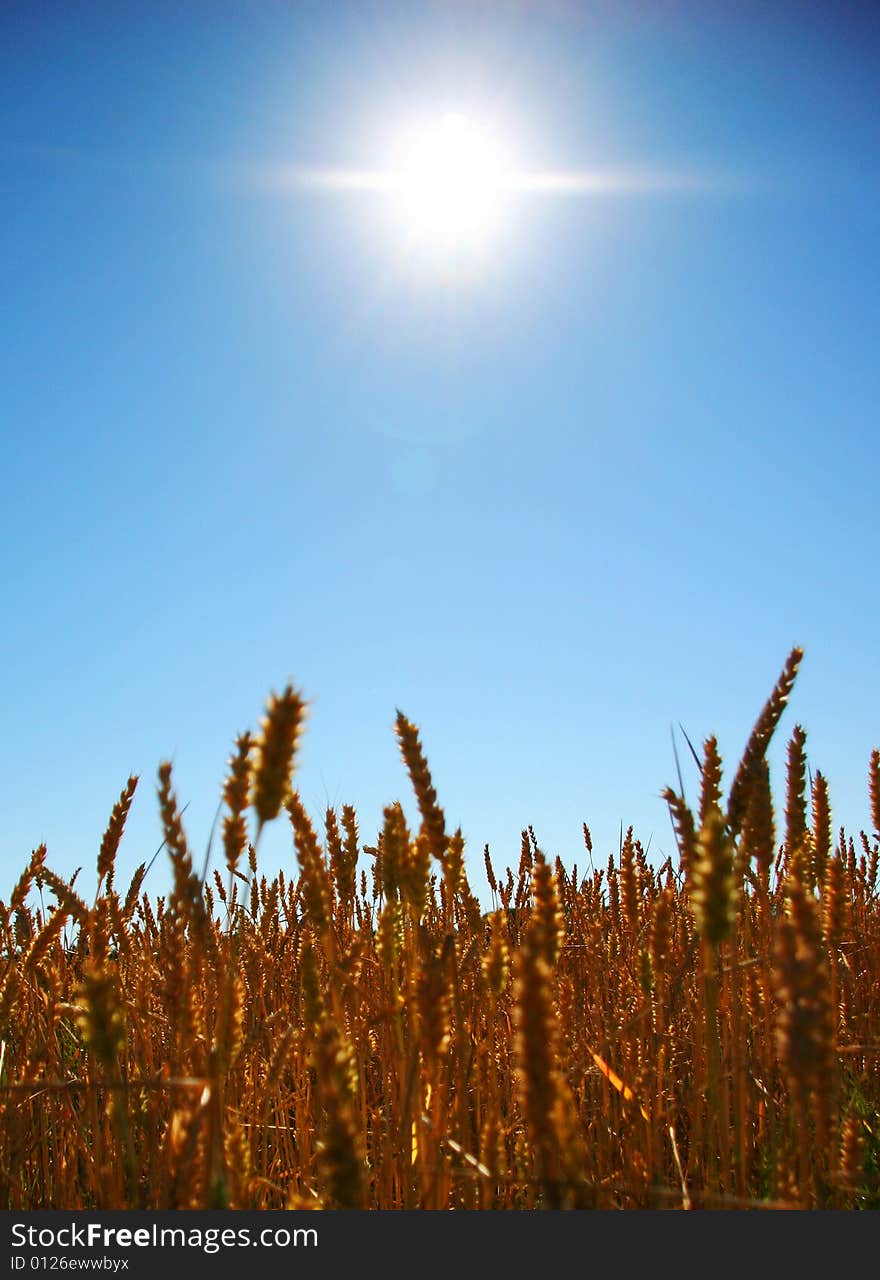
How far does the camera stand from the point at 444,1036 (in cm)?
134

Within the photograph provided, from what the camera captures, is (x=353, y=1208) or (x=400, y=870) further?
(x=400, y=870)

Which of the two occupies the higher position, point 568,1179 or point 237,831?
point 237,831

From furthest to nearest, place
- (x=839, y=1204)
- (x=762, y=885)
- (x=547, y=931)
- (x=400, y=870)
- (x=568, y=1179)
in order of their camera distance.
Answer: (x=762, y=885)
(x=400, y=870)
(x=839, y=1204)
(x=547, y=931)
(x=568, y=1179)

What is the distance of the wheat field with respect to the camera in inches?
46.3

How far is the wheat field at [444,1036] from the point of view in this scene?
1.17 meters

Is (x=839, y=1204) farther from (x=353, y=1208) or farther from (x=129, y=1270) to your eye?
(x=129, y=1270)

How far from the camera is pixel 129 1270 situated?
1415mm

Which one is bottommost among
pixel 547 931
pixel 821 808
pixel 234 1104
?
pixel 234 1104

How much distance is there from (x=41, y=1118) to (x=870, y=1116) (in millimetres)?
2765

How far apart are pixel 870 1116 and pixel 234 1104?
2.23 metres

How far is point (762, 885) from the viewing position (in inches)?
86.7

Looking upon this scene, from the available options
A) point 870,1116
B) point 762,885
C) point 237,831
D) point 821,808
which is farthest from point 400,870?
point 870,1116

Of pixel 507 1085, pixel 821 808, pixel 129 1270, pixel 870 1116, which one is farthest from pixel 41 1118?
pixel 870 1116

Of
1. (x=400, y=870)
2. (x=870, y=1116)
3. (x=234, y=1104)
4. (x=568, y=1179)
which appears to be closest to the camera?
(x=568, y=1179)
